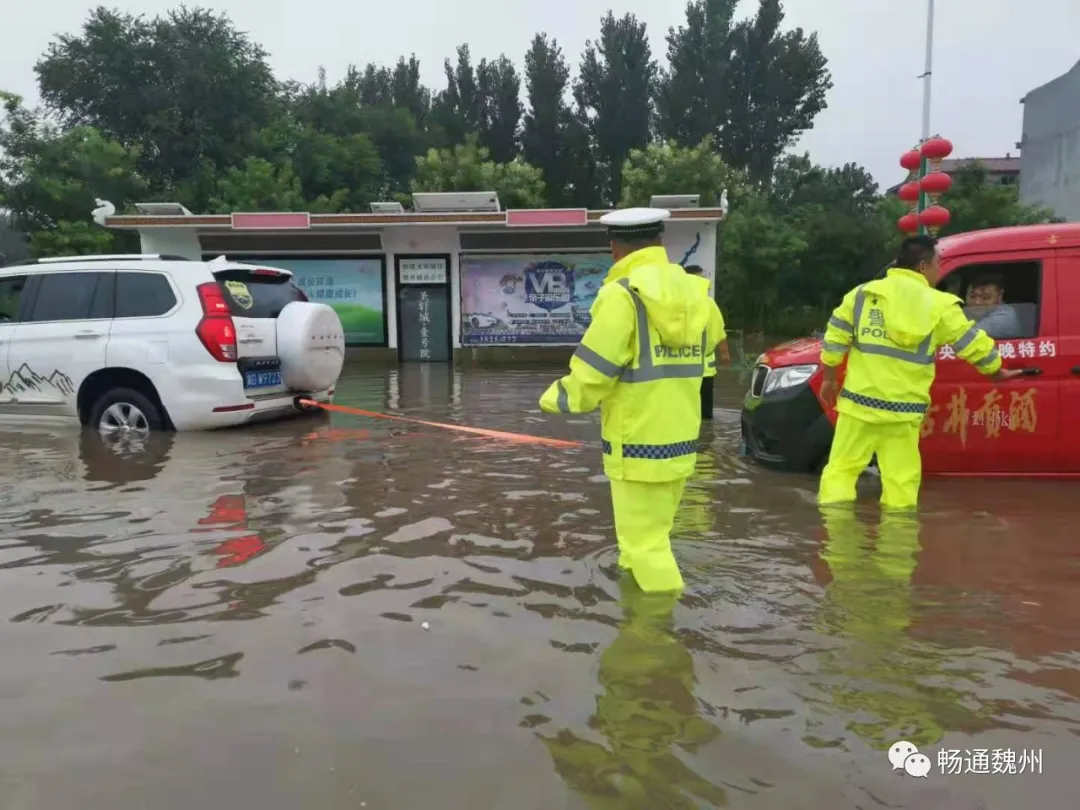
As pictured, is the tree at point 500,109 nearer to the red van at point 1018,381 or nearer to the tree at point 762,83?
the tree at point 762,83

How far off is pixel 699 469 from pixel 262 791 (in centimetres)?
481

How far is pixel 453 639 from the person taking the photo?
132 inches

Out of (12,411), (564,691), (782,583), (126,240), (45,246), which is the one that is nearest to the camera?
(564,691)

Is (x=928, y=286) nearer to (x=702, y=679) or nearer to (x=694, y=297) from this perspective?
(x=694, y=297)

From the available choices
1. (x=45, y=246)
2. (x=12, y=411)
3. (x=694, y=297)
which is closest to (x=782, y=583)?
(x=694, y=297)

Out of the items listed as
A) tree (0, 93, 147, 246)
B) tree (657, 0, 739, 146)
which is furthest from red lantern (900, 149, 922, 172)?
tree (657, 0, 739, 146)

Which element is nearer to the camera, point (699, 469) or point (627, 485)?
point (627, 485)

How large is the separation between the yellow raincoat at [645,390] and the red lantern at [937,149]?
9741mm

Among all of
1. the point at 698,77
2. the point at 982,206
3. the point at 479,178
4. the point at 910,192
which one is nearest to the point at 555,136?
the point at 698,77

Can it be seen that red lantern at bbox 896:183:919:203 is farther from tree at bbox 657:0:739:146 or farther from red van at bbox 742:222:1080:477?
tree at bbox 657:0:739:146

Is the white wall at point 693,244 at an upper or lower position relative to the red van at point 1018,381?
upper

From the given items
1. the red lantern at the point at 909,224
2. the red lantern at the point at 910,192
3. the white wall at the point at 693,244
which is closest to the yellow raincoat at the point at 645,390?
the red lantern at the point at 909,224

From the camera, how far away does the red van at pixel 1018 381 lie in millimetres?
5426

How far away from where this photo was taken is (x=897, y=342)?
4797mm
